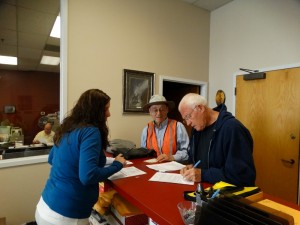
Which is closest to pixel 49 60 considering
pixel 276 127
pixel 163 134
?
pixel 163 134

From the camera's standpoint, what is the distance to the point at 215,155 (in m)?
1.45

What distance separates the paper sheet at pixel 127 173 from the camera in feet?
4.67

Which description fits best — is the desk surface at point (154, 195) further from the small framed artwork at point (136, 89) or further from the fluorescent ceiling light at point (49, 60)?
the fluorescent ceiling light at point (49, 60)

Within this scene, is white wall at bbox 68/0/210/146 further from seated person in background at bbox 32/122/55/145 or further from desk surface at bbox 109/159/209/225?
desk surface at bbox 109/159/209/225

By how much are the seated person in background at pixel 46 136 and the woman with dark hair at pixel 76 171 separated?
1657mm

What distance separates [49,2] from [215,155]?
279cm

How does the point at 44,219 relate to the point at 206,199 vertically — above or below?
below

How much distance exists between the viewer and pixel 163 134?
239 cm

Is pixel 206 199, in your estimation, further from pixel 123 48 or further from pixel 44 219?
pixel 123 48

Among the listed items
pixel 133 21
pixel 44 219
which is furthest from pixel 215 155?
pixel 133 21

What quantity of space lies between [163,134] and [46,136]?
1567mm

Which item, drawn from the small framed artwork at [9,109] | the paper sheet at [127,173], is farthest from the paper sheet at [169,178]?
the small framed artwork at [9,109]

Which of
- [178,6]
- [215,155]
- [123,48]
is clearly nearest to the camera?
[215,155]

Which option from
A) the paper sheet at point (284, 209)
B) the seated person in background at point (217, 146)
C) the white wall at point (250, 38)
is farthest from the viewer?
the white wall at point (250, 38)
